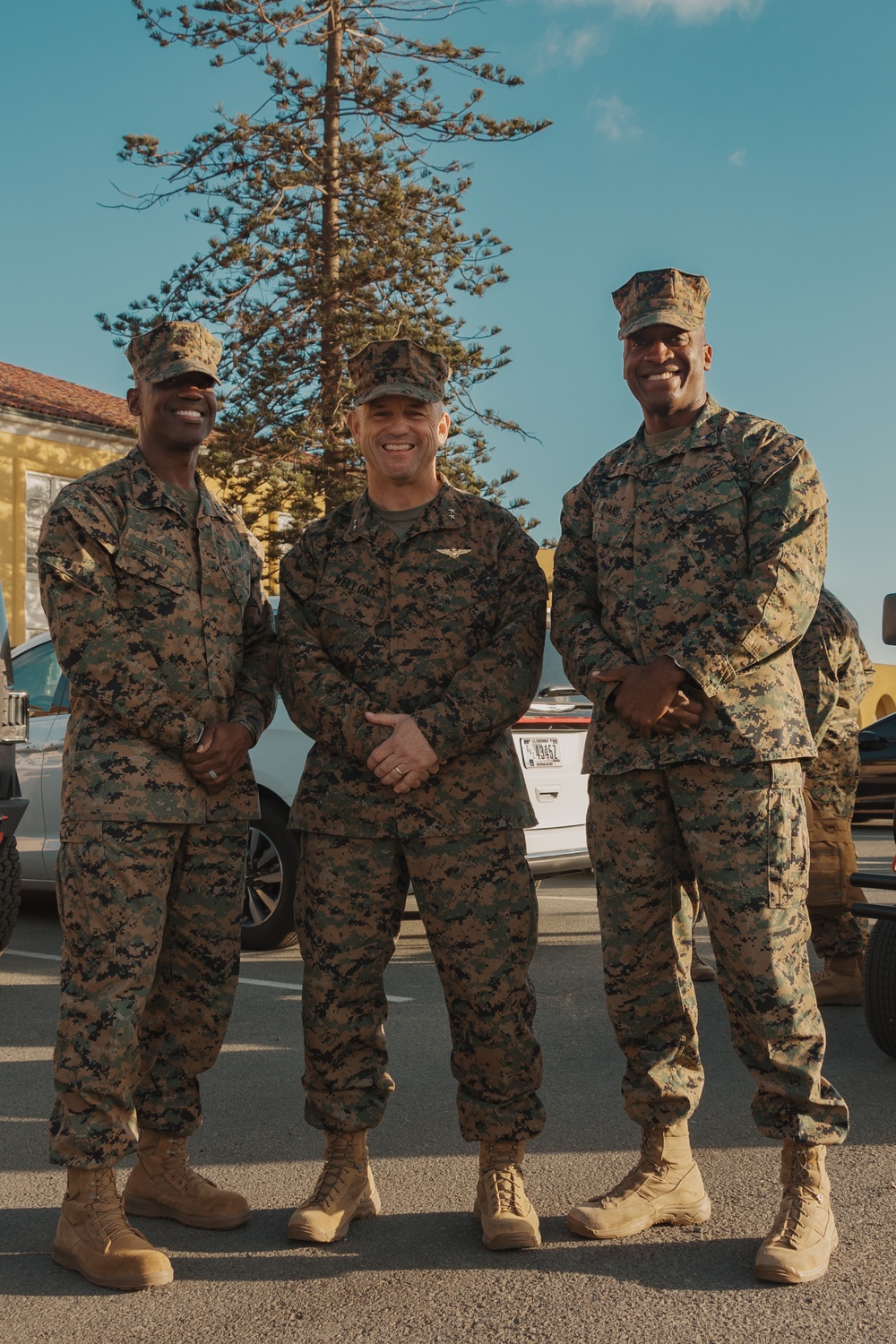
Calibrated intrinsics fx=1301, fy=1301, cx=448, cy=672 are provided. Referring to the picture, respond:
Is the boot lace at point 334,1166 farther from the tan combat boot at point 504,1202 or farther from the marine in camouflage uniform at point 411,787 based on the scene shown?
the tan combat boot at point 504,1202

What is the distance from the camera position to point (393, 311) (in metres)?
19.0

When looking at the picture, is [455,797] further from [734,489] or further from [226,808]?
[734,489]

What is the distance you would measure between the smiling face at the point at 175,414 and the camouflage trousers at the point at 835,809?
3.30 m

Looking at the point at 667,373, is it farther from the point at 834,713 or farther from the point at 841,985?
the point at 841,985

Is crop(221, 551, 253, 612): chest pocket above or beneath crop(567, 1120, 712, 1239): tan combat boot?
above

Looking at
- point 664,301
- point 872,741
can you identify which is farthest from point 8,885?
point 872,741

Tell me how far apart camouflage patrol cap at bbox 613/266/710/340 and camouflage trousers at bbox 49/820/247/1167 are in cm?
169

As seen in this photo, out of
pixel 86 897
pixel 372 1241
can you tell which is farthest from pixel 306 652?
pixel 372 1241

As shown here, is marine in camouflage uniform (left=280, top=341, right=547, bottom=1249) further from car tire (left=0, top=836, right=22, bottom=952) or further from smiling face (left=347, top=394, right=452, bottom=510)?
car tire (left=0, top=836, right=22, bottom=952)

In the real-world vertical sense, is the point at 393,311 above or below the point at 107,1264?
above

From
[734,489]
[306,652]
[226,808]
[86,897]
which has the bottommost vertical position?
[86,897]

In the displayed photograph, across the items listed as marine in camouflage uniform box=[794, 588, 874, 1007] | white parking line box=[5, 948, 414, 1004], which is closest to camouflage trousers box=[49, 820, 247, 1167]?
white parking line box=[5, 948, 414, 1004]

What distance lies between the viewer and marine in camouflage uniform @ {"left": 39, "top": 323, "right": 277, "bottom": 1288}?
10.2 ft

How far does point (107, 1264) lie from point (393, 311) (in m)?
17.3
